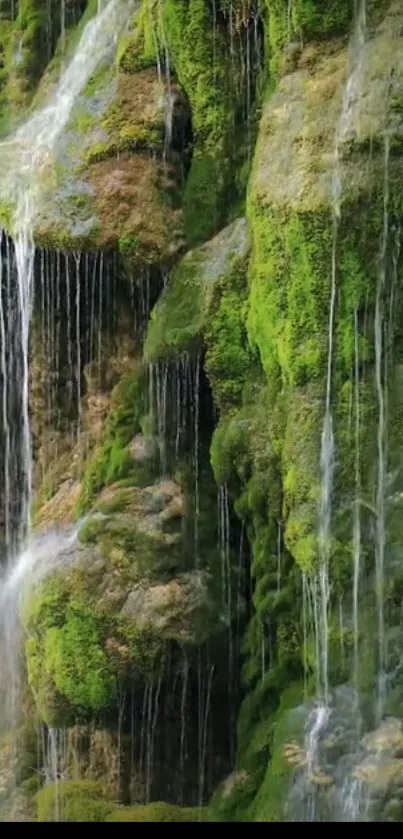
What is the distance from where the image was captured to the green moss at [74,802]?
873cm

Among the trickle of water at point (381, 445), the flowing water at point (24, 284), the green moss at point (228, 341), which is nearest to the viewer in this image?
the trickle of water at point (381, 445)

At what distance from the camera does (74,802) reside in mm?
8859

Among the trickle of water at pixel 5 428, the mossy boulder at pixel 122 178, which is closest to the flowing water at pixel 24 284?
the trickle of water at pixel 5 428

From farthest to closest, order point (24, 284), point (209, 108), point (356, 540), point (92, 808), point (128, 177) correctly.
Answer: point (24, 284) → point (128, 177) → point (209, 108) → point (92, 808) → point (356, 540)

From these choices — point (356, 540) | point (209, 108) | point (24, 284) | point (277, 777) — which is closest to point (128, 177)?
point (209, 108)

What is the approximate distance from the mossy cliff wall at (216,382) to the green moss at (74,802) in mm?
29

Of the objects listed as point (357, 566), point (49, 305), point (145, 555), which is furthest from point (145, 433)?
point (357, 566)

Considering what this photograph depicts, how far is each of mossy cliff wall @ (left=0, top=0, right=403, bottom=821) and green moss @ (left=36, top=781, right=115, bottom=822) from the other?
29mm

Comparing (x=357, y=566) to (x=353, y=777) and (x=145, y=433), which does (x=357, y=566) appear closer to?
(x=353, y=777)

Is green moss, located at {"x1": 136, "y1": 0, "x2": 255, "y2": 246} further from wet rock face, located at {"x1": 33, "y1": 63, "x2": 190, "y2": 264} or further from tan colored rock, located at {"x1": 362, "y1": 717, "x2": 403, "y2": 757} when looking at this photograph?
tan colored rock, located at {"x1": 362, "y1": 717, "x2": 403, "y2": 757}

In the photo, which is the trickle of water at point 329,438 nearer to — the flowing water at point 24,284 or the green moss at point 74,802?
the green moss at point 74,802

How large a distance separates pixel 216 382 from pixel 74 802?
3.37 m

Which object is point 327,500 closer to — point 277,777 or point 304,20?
point 277,777

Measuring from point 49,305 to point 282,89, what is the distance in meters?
3.47
